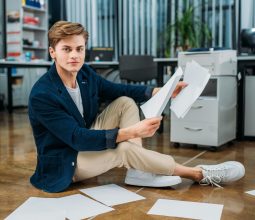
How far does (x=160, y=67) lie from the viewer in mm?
3645

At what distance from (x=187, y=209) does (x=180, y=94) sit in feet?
1.84

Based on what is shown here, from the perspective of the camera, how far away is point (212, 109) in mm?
2797

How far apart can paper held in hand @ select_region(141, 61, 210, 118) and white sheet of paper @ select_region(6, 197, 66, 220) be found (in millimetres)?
546

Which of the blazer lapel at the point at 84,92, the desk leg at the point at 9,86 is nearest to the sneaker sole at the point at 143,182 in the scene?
the blazer lapel at the point at 84,92

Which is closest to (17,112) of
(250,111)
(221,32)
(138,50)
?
(138,50)

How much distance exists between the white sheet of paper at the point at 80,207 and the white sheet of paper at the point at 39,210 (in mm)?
28

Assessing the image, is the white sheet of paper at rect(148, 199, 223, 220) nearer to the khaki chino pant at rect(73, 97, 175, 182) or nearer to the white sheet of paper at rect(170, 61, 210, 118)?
the khaki chino pant at rect(73, 97, 175, 182)

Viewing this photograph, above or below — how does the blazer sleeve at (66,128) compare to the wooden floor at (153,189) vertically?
above

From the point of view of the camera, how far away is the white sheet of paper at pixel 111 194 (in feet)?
5.37

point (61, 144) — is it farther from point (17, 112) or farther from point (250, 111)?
point (17, 112)

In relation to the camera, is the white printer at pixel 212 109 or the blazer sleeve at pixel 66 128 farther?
the white printer at pixel 212 109

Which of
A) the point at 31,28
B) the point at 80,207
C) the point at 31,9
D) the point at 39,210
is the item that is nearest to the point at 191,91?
the point at 80,207

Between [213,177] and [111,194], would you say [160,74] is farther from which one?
[111,194]

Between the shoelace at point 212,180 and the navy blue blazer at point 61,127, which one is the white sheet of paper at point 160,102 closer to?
the navy blue blazer at point 61,127
